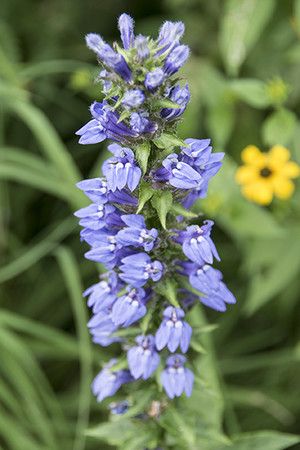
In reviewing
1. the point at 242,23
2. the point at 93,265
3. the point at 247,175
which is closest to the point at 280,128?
the point at 247,175

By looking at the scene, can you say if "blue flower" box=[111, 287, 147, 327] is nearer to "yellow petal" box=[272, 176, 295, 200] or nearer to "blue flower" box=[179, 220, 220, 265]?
"blue flower" box=[179, 220, 220, 265]

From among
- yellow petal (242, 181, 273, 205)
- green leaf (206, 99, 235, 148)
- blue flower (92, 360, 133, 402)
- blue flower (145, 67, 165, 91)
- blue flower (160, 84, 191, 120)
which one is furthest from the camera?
green leaf (206, 99, 235, 148)

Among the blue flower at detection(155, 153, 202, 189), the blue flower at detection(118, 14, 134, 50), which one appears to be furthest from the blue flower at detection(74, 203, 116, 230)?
the blue flower at detection(118, 14, 134, 50)

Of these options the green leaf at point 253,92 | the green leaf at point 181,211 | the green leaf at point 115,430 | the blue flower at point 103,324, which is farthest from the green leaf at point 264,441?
the green leaf at point 253,92

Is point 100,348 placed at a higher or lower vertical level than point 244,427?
higher

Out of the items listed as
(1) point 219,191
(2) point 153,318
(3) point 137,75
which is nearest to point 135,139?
(3) point 137,75

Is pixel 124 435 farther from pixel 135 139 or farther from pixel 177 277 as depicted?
pixel 135 139

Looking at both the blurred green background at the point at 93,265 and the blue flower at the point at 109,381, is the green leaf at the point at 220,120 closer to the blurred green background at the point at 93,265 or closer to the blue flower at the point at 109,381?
the blurred green background at the point at 93,265
